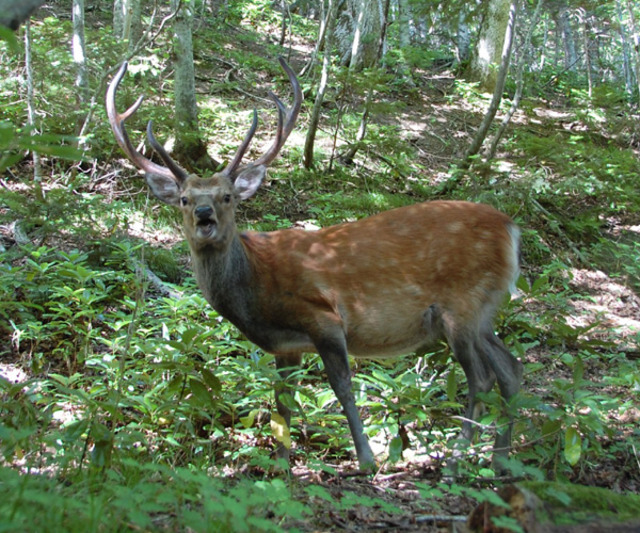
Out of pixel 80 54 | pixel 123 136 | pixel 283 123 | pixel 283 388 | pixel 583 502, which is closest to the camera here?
pixel 583 502

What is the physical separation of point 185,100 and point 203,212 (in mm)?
6575

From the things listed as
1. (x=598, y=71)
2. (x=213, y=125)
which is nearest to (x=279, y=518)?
(x=213, y=125)

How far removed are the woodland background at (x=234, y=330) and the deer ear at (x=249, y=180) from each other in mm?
1125

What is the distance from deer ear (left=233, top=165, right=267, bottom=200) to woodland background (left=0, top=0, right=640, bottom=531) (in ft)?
3.69

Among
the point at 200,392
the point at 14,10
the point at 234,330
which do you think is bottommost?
the point at 234,330

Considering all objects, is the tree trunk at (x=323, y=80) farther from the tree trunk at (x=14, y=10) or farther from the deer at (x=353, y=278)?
the tree trunk at (x=14, y=10)

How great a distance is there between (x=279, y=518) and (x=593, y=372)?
483cm

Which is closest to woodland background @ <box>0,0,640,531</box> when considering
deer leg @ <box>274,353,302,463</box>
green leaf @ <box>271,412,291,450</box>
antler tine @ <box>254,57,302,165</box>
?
deer leg @ <box>274,353,302,463</box>

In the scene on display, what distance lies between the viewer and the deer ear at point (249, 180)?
5586 millimetres

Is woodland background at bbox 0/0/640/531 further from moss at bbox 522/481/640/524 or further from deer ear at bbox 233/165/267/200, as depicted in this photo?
deer ear at bbox 233/165/267/200

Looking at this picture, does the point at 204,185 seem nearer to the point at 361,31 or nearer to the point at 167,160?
the point at 167,160

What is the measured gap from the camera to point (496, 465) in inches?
182

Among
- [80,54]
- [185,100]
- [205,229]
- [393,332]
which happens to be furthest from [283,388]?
[185,100]

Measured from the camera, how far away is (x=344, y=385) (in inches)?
192
